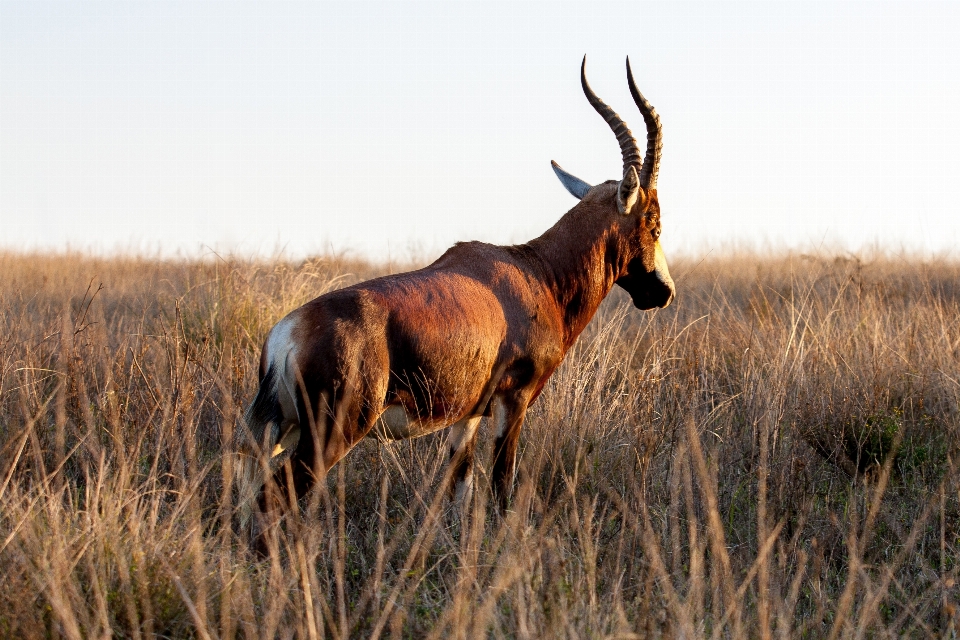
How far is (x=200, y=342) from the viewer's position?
782cm

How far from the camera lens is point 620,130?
229 inches

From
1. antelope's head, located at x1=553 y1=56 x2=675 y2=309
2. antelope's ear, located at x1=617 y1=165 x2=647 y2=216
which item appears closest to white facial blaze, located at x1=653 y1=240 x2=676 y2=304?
antelope's head, located at x1=553 y1=56 x2=675 y2=309

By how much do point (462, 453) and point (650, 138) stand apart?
2.09 meters

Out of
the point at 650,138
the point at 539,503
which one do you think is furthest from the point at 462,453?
the point at 650,138

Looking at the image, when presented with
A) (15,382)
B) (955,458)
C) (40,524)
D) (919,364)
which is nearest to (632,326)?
(919,364)

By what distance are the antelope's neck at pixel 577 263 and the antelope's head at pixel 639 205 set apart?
0.10 metres

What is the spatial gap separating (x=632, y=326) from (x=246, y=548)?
6551 mm

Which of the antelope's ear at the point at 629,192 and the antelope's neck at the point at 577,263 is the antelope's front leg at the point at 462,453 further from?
the antelope's ear at the point at 629,192

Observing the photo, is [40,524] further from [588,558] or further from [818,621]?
[818,621]

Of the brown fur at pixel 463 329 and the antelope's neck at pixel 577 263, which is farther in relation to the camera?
the antelope's neck at pixel 577 263

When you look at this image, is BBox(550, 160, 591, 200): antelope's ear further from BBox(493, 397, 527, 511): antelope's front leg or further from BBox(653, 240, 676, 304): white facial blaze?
BBox(493, 397, 527, 511): antelope's front leg

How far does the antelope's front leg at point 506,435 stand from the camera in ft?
17.2

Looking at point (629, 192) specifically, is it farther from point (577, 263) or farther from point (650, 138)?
point (577, 263)

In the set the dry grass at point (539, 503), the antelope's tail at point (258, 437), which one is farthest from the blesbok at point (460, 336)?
the dry grass at point (539, 503)
